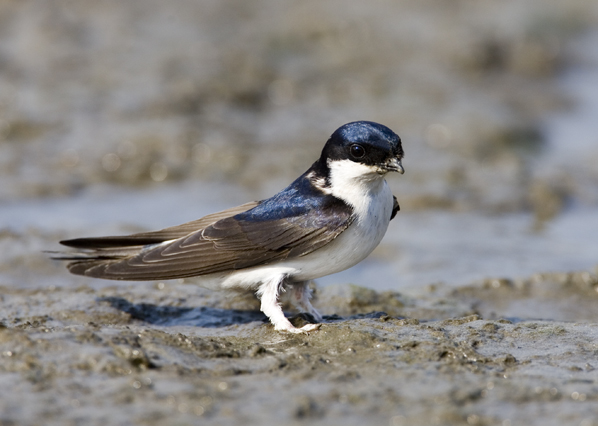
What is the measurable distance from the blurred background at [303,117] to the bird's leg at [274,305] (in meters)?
1.41

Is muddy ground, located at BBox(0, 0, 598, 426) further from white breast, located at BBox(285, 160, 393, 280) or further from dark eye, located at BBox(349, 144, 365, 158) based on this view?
dark eye, located at BBox(349, 144, 365, 158)

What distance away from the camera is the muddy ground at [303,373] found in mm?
2822

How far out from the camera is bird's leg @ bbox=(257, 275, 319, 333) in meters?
3.95

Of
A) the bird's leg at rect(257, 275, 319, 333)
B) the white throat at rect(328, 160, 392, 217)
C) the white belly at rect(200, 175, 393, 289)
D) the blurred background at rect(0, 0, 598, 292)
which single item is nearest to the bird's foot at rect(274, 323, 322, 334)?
the bird's leg at rect(257, 275, 319, 333)

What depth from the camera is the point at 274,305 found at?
4.06 m

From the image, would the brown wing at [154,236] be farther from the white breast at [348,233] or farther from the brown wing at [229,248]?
the white breast at [348,233]

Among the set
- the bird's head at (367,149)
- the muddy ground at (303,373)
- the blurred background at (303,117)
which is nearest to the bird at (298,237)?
the bird's head at (367,149)

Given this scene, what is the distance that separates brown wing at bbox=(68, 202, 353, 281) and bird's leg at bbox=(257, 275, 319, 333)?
0.40ft

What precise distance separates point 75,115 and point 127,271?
4.51 metres

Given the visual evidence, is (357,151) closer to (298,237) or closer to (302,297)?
(298,237)

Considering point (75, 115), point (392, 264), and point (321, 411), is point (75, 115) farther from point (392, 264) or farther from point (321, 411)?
point (321, 411)

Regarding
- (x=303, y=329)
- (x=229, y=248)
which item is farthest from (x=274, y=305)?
(x=229, y=248)

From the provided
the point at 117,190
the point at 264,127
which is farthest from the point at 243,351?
the point at 264,127

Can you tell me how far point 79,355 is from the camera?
128 inches
